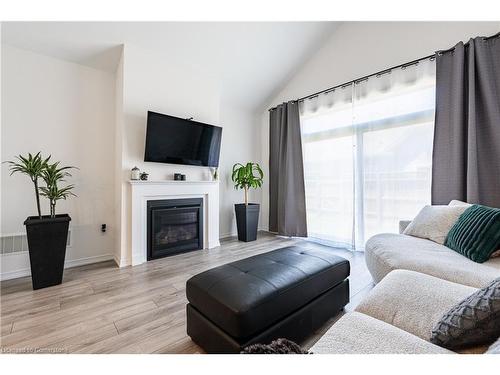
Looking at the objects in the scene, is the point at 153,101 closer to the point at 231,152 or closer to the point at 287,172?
the point at 231,152

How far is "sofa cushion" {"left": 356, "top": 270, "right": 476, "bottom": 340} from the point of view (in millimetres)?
915

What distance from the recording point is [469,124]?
217cm

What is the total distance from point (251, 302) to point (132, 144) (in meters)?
2.41

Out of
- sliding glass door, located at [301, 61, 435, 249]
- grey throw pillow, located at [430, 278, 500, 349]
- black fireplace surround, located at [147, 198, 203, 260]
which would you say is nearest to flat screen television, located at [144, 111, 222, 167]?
black fireplace surround, located at [147, 198, 203, 260]

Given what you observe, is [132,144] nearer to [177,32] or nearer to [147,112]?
[147,112]

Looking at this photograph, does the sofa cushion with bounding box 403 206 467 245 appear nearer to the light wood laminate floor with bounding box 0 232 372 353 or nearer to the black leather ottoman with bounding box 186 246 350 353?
the light wood laminate floor with bounding box 0 232 372 353

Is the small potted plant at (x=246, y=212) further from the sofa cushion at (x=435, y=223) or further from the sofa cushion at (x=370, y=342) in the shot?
the sofa cushion at (x=370, y=342)

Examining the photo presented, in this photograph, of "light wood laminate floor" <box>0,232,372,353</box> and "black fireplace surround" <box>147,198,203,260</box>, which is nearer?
"light wood laminate floor" <box>0,232,372,353</box>

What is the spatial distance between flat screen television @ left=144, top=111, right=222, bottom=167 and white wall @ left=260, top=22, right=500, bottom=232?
1768 mm

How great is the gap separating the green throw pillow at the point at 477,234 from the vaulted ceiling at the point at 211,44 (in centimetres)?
298

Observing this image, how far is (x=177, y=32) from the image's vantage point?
8.73 ft

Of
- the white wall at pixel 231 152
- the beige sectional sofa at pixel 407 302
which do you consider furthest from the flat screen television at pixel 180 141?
the beige sectional sofa at pixel 407 302

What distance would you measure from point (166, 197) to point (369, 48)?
3409 mm
